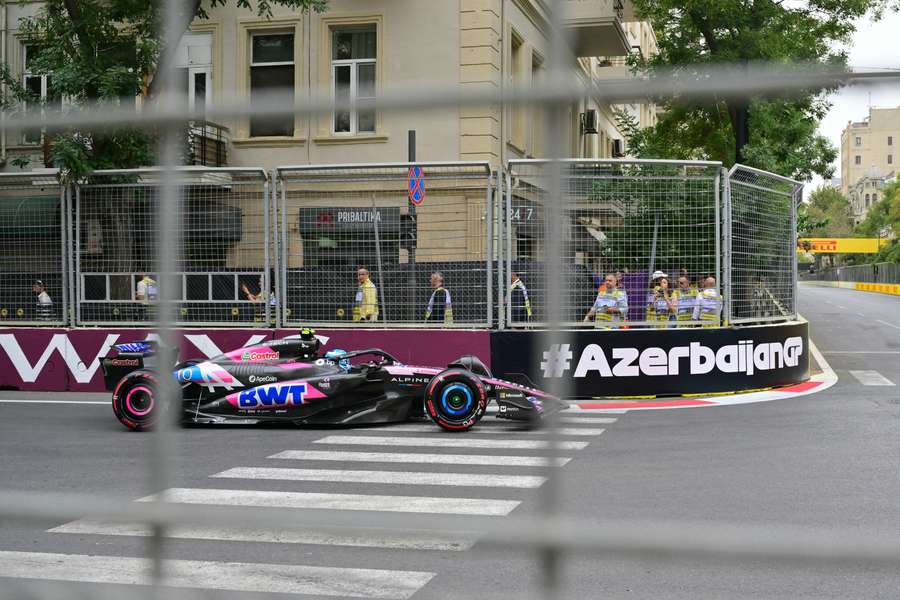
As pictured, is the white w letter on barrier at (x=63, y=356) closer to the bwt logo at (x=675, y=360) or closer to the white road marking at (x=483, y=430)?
the white road marking at (x=483, y=430)

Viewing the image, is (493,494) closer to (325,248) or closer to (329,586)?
(329,586)

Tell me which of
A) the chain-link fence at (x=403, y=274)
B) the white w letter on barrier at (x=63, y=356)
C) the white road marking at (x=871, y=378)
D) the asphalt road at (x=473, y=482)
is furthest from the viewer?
the white road marking at (x=871, y=378)

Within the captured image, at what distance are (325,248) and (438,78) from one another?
1167 centimetres

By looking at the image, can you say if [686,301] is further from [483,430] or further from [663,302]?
[483,430]

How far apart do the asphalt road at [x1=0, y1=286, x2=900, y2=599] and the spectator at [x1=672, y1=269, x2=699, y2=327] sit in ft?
5.80

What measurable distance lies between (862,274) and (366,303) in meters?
76.9

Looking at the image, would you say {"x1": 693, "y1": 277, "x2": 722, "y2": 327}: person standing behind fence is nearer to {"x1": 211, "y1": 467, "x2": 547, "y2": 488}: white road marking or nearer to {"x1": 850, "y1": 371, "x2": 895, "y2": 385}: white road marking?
{"x1": 850, "y1": 371, "x2": 895, "y2": 385}: white road marking

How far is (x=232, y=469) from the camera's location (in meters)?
8.01

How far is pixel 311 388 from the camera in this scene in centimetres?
1055

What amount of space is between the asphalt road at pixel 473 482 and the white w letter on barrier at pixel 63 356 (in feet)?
5.86

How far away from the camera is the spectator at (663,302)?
13.8 metres

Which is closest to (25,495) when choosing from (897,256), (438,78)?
(438,78)

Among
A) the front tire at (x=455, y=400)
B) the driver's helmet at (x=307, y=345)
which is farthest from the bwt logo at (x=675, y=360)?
the driver's helmet at (x=307, y=345)

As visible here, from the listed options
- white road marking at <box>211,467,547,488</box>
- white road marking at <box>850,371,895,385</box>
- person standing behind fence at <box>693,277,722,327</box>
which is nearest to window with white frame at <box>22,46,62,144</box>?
white road marking at <box>211,467,547,488</box>
